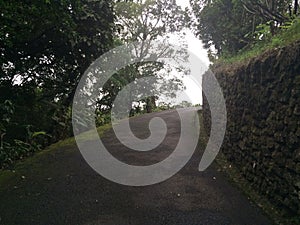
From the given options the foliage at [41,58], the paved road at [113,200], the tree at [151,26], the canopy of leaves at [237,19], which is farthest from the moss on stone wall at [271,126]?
the tree at [151,26]

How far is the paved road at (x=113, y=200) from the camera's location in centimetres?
398

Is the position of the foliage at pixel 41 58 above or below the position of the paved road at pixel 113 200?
above

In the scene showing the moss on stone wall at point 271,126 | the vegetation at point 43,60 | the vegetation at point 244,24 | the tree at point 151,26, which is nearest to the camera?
the moss on stone wall at point 271,126

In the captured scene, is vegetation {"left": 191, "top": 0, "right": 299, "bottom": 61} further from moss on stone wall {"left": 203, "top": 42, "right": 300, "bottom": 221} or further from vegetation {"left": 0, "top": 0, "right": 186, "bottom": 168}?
vegetation {"left": 0, "top": 0, "right": 186, "bottom": 168}

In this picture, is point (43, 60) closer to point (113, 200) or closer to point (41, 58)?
point (41, 58)

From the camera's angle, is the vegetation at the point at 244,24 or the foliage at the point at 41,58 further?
the vegetation at the point at 244,24

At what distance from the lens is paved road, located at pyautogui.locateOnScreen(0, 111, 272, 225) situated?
13.0ft

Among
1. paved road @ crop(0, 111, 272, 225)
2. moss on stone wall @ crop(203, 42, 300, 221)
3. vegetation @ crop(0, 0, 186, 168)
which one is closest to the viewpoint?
moss on stone wall @ crop(203, 42, 300, 221)

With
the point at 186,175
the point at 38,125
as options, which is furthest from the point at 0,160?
the point at 186,175

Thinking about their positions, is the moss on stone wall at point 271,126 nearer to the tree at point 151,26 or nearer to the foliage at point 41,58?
the foliage at point 41,58

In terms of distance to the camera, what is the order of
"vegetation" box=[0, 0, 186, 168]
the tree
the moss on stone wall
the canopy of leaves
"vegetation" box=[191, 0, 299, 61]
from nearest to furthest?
the moss on stone wall → "vegetation" box=[0, 0, 186, 168] → "vegetation" box=[191, 0, 299, 61] → the canopy of leaves → the tree

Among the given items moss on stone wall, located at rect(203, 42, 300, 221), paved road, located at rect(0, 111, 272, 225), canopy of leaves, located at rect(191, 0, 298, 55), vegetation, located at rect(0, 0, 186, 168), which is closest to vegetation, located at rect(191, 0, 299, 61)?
canopy of leaves, located at rect(191, 0, 298, 55)

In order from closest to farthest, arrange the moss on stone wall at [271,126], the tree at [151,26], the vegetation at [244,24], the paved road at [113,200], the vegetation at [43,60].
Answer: the moss on stone wall at [271,126] → the paved road at [113,200] → the vegetation at [43,60] → the vegetation at [244,24] → the tree at [151,26]

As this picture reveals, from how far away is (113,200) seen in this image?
4613mm
